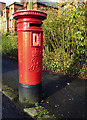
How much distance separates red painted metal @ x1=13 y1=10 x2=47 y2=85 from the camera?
2.53m

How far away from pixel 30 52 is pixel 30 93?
40.2 inches

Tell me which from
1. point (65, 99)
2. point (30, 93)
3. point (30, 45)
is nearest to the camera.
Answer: point (30, 45)

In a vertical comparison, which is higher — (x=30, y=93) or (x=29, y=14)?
(x=29, y=14)

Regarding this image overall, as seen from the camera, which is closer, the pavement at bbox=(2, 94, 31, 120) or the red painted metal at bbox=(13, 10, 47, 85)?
the pavement at bbox=(2, 94, 31, 120)

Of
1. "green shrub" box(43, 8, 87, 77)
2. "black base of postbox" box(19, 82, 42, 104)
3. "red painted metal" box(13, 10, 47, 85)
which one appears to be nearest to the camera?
"red painted metal" box(13, 10, 47, 85)

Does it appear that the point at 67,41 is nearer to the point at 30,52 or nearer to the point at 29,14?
the point at 30,52

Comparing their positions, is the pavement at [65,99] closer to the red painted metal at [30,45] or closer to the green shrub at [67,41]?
the red painted metal at [30,45]

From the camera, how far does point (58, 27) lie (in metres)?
5.41

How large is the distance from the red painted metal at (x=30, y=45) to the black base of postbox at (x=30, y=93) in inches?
4.0

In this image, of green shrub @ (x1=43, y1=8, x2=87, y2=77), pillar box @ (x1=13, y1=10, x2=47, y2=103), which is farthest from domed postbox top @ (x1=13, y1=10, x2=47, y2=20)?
green shrub @ (x1=43, y1=8, x2=87, y2=77)

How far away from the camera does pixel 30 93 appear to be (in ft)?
9.15

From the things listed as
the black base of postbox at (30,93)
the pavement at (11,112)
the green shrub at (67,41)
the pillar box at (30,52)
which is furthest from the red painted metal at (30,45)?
the green shrub at (67,41)

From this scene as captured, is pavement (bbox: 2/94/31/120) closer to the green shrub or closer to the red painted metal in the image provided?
the red painted metal

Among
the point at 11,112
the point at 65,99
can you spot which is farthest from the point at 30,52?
the point at 65,99
